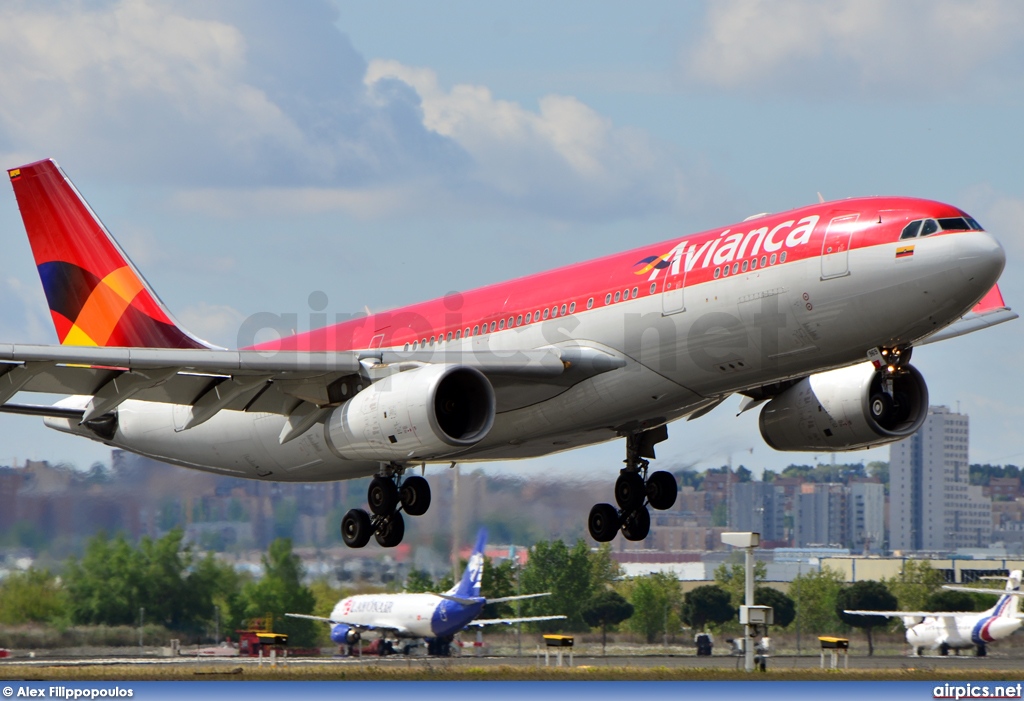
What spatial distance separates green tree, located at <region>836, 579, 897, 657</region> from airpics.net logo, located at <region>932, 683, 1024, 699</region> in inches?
1100

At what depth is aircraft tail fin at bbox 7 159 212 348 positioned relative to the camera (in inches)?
1468

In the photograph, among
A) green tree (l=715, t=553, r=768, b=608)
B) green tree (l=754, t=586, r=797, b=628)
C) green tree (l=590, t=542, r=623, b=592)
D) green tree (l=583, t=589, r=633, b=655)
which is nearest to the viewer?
green tree (l=583, t=589, r=633, b=655)

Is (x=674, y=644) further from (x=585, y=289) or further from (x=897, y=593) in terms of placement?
(x=585, y=289)

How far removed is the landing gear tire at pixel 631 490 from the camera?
33719mm

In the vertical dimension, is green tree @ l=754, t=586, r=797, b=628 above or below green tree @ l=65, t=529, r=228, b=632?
below

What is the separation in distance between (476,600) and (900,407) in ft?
94.8

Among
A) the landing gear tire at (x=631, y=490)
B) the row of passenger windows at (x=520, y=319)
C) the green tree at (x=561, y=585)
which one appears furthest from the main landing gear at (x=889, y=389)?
the green tree at (x=561, y=585)

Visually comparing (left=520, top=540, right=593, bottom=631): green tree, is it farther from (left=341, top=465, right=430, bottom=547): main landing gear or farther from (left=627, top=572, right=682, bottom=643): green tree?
(left=341, top=465, right=430, bottom=547): main landing gear

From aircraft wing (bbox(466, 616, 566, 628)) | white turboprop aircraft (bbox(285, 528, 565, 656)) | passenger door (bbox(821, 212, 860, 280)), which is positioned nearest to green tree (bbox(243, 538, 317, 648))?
white turboprop aircraft (bbox(285, 528, 565, 656))

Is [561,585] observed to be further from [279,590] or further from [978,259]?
[978,259]

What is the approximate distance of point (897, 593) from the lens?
81875 mm

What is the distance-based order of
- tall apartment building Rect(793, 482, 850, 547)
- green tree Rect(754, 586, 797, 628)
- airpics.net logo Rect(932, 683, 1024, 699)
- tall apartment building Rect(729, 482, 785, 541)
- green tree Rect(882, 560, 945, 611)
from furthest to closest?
tall apartment building Rect(793, 482, 850, 547)
tall apartment building Rect(729, 482, 785, 541)
green tree Rect(882, 560, 945, 611)
green tree Rect(754, 586, 797, 628)
airpics.net logo Rect(932, 683, 1024, 699)

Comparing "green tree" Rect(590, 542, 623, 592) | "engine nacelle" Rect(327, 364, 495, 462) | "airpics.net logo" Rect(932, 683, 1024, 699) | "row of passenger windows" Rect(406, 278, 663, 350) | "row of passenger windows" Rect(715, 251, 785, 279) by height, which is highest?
"row of passenger windows" Rect(715, 251, 785, 279)

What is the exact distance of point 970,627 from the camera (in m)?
61.7
